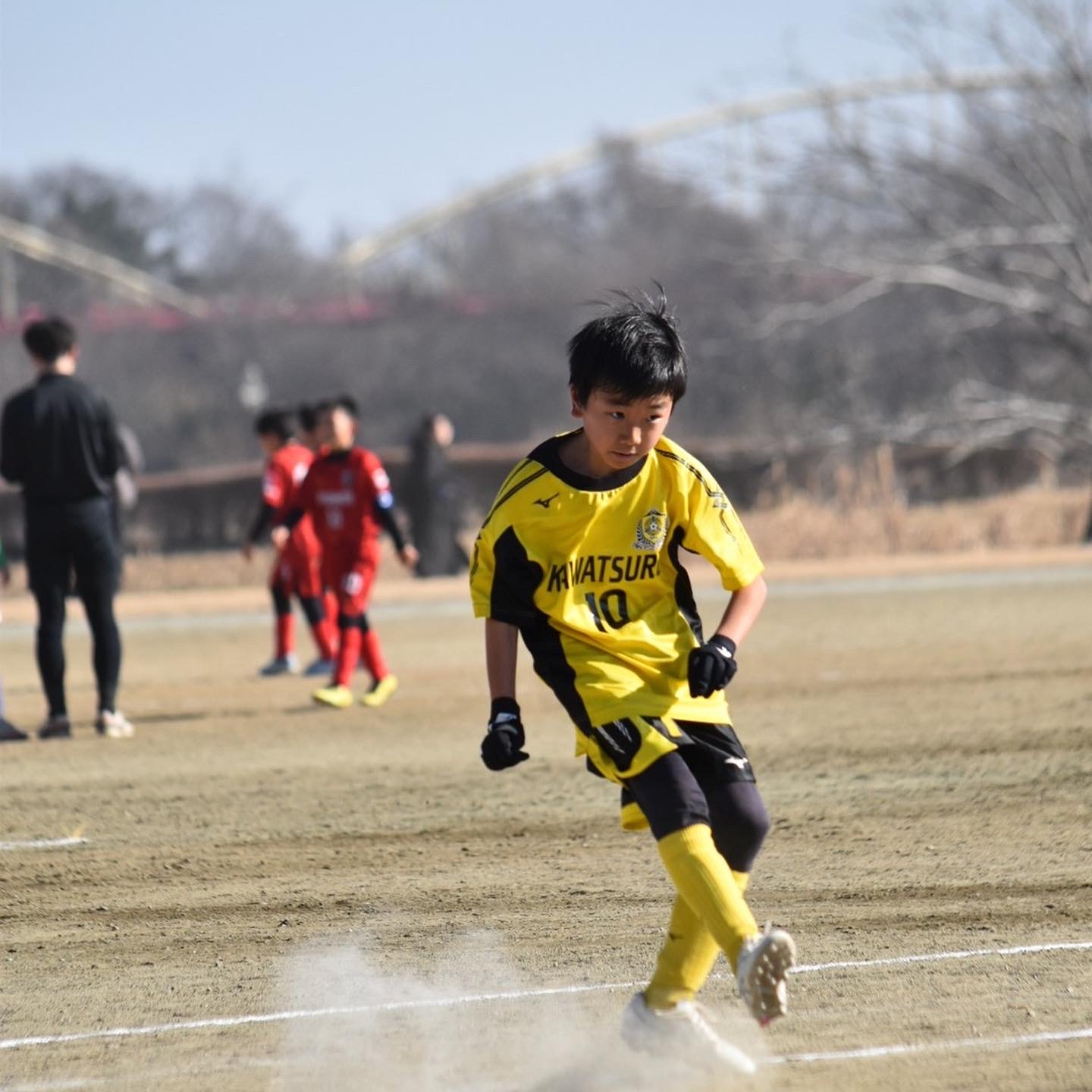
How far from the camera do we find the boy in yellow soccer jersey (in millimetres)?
4043

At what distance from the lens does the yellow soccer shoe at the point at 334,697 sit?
10.8 m

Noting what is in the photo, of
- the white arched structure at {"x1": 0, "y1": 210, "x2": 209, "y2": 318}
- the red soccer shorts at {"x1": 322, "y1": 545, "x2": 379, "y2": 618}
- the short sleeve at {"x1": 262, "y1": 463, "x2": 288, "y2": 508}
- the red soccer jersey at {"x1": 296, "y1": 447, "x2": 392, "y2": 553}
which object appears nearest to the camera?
the red soccer shorts at {"x1": 322, "y1": 545, "x2": 379, "y2": 618}

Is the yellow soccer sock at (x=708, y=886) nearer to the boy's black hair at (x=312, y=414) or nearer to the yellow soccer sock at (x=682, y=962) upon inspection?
the yellow soccer sock at (x=682, y=962)

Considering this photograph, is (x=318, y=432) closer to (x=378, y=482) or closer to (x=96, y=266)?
(x=378, y=482)

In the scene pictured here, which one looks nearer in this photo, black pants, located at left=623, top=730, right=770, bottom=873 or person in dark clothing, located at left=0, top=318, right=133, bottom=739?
black pants, located at left=623, top=730, right=770, bottom=873

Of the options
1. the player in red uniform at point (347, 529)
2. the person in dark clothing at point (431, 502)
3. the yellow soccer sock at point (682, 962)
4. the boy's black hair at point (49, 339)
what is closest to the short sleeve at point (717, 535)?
the yellow soccer sock at point (682, 962)

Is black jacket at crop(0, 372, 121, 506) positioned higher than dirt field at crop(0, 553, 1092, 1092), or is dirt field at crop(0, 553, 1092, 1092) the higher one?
black jacket at crop(0, 372, 121, 506)

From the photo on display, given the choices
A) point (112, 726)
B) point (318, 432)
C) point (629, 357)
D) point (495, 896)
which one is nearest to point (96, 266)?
point (318, 432)

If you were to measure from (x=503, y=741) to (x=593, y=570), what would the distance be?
44cm

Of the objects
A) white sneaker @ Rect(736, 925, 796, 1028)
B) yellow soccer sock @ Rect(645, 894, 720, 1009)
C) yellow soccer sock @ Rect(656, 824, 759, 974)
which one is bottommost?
yellow soccer sock @ Rect(645, 894, 720, 1009)

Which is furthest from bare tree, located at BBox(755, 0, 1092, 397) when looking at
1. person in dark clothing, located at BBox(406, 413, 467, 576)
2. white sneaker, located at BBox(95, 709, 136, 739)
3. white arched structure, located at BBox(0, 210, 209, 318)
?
Result: white arched structure, located at BBox(0, 210, 209, 318)

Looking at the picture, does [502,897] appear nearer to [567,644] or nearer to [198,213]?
[567,644]

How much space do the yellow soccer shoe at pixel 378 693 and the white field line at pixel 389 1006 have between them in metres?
6.29

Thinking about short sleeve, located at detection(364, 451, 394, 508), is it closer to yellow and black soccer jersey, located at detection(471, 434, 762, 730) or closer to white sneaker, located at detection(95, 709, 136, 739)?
white sneaker, located at detection(95, 709, 136, 739)
